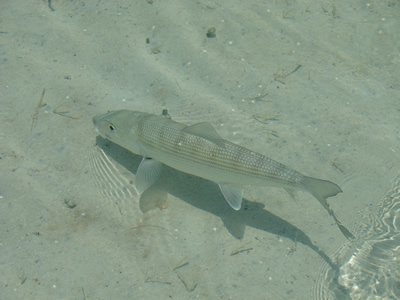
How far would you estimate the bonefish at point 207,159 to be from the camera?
4.10 m

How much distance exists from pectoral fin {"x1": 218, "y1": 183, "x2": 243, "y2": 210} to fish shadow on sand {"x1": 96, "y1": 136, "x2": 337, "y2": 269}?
1.87ft

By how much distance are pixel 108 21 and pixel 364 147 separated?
17.8 ft

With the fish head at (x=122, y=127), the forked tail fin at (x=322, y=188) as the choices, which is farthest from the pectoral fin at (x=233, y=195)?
the fish head at (x=122, y=127)

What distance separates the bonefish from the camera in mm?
4101

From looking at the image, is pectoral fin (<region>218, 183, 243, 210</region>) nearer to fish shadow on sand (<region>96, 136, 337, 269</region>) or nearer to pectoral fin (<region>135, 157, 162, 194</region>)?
fish shadow on sand (<region>96, 136, 337, 269</region>)

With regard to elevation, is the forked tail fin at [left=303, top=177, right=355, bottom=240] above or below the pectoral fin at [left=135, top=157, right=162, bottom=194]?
above

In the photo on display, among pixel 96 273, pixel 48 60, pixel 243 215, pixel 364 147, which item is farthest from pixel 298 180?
pixel 48 60

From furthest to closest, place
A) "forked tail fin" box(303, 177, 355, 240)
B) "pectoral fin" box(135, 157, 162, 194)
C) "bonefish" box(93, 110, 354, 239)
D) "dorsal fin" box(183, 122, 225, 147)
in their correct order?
1. "pectoral fin" box(135, 157, 162, 194)
2. "dorsal fin" box(183, 122, 225, 147)
3. "bonefish" box(93, 110, 354, 239)
4. "forked tail fin" box(303, 177, 355, 240)

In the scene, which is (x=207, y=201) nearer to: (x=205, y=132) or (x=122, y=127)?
(x=205, y=132)

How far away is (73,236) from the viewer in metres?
4.56

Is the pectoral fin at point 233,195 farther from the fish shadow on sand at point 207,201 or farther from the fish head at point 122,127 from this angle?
the fish head at point 122,127

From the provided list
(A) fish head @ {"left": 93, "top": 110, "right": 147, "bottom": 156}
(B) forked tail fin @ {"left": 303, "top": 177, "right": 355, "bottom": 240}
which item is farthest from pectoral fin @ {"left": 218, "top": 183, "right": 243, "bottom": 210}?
(A) fish head @ {"left": 93, "top": 110, "right": 147, "bottom": 156}

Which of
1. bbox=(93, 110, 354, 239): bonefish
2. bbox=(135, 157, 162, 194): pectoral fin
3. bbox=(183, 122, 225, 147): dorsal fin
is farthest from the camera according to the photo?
bbox=(135, 157, 162, 194): pectoral fin

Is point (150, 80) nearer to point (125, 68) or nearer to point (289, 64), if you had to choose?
point (125, 68)
